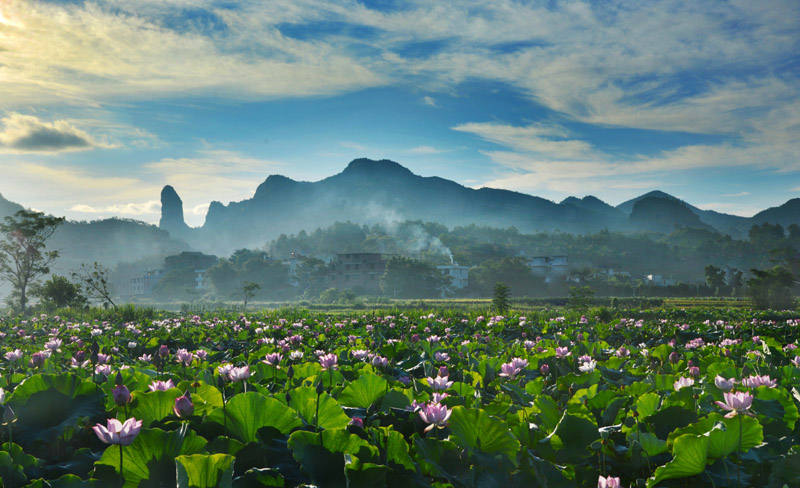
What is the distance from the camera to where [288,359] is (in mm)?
3467

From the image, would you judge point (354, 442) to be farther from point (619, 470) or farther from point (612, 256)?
point (612, 256)

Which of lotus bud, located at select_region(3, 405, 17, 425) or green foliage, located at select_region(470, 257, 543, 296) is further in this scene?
green foliage, located at select_region(470, 257, 543, 296)

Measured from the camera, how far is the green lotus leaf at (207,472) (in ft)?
3.55

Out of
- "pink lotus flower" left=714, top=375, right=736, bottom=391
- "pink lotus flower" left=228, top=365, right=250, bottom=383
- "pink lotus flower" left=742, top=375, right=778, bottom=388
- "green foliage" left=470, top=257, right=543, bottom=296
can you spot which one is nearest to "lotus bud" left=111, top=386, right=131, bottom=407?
"pink lotus flower" left=228, top=365, right=250, bottom=383

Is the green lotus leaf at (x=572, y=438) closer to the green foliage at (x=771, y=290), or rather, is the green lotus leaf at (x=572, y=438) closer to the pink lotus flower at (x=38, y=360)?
the pink lotus flower at (x=38, y=360)

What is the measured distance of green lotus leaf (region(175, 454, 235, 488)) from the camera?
1083 mm

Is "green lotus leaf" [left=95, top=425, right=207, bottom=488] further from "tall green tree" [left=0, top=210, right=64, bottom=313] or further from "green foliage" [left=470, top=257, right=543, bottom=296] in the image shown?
"green foliage" [left=470, top=257, right=543, bottom=296]

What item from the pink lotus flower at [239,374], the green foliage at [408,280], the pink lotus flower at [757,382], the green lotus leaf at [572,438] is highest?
the pink lotus flower at [757,382]

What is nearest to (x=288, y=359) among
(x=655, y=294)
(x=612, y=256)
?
(x=655, y=294)

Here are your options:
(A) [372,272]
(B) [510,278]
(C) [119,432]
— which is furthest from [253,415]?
(A) [372,272]

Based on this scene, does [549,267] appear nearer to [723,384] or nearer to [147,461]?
[723,384]

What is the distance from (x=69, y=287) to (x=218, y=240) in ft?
608

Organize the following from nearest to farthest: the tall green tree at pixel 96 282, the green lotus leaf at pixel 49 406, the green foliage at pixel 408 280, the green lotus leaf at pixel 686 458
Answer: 1. the green lotus leaf at pixel 686 458
2. the green lotus leaf at pixel 49 406
3. the tall green tree at pixel 96 282
4. the green foliage at pixel 408 280

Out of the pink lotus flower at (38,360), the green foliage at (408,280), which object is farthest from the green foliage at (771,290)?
the pink lotus flower at (38,360)
